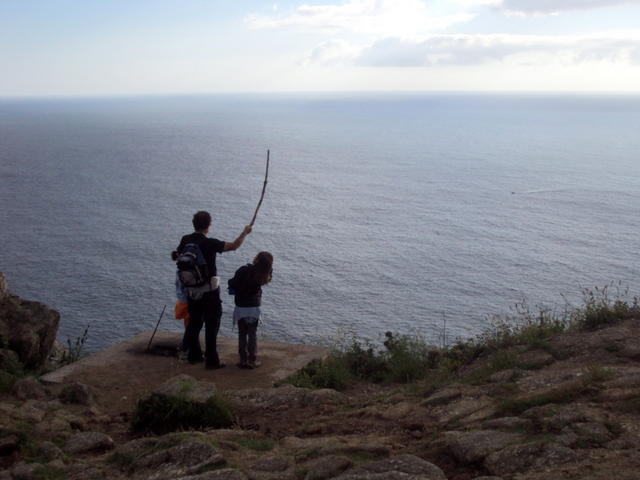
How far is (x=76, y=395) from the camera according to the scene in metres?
8.54

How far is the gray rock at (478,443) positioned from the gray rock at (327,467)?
35.3 inches

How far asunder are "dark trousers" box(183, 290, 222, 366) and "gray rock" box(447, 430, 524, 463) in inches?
176

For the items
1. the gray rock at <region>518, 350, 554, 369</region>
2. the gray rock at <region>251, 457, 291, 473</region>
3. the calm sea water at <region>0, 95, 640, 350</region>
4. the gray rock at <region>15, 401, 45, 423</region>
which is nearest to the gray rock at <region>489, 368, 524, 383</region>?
the gray rock at <region>518, 350, 554, 369</region>

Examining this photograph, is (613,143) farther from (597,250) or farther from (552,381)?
Result: (552,381)

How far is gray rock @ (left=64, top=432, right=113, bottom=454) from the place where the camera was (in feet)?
22.3

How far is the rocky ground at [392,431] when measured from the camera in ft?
18.1

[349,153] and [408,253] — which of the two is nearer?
[408,253]

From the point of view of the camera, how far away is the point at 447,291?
147 ft

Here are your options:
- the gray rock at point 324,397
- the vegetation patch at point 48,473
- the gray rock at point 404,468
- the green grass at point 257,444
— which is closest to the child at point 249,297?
the gray rock at point 324,397

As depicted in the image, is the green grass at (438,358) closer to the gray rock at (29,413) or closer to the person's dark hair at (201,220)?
the person's dark hair at (201,220)

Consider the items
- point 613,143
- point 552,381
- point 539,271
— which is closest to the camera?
point 552,381

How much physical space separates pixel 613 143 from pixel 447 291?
303ft

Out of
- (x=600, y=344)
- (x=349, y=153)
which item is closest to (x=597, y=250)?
(x=600, y=344)

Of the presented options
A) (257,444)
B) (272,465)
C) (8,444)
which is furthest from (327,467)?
(8,444)
